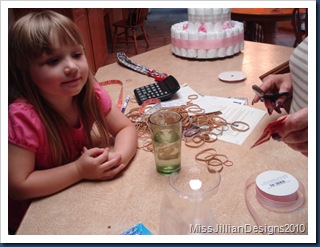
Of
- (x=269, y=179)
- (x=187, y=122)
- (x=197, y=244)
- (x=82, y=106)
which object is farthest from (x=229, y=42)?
(x=197, y=244)

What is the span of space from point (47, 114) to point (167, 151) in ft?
1.09

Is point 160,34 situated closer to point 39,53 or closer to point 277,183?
point 39,53

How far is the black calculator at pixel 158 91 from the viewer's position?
114 centimetres

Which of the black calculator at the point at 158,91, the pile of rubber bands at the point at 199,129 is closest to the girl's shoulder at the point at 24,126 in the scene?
the pile of rubber bands at the point at 199,129

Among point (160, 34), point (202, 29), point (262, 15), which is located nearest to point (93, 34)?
point (262, 15)

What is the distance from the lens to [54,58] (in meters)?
0.76

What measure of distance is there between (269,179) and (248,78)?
2.27 ft

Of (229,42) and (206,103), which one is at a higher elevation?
(229,42)

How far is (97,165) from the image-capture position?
2.34 ft

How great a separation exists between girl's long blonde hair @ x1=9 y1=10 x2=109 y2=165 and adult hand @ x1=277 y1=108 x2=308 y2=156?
0.53 metres

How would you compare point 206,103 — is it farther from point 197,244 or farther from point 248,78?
point 197,244

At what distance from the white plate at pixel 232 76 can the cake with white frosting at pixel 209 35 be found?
221 mm

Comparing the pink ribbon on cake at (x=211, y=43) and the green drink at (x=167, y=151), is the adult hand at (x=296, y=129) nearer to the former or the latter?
the green drink at (x=167, y=151)

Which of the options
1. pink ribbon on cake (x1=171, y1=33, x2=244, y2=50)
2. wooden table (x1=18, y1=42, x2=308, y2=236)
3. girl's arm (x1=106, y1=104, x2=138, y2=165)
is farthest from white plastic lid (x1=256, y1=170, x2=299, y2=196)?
pink ribbon on cake (x1=171, y1=33, x2=244, y2=50)
